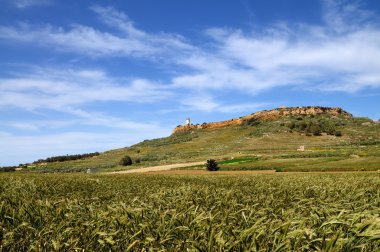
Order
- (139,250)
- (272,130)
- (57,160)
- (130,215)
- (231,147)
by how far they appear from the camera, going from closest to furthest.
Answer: (139,250) → (130,215) → (231,147) → (57,160) → (272,130)

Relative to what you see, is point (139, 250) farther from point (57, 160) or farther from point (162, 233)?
point (57, 160)

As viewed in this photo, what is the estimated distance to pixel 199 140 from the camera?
18625cm

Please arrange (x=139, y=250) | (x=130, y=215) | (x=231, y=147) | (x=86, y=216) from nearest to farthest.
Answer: (x=139, y=250), (x=130, y=215), (x=86, y=216), (x=231, y=147)

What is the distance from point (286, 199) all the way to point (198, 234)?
767 centimetres

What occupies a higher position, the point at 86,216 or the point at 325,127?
the point at 325,127

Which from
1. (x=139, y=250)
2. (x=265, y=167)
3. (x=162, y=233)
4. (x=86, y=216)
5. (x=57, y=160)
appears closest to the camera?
(x=139, y=250)

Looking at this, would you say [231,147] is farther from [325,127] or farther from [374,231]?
[374,231]

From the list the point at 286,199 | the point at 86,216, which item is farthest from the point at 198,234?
the point at 286,199

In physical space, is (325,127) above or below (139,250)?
above

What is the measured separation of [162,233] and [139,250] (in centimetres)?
59

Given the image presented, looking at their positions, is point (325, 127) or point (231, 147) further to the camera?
point (325, 127)

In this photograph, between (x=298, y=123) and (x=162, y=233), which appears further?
(x=298, y=123)

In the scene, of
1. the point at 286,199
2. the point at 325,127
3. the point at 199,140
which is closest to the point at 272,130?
the point at 325,127

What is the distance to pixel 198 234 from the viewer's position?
5027mm
